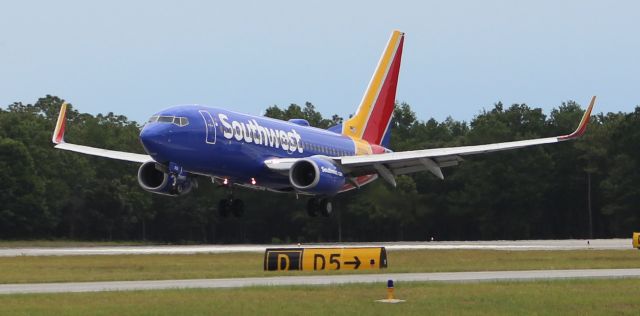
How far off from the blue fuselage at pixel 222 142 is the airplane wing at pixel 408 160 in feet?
3.19

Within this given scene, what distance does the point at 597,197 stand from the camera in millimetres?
122062

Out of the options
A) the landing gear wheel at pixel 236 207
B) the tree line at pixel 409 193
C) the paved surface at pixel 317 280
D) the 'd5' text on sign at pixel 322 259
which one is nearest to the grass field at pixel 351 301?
the paved surface at pixel 317 280

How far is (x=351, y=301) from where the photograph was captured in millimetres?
35125

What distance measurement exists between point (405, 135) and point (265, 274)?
9897 cm

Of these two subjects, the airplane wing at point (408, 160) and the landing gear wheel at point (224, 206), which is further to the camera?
the landing gear wheel at point (224, 206)

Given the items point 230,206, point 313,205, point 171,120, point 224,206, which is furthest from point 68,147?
point 313,205

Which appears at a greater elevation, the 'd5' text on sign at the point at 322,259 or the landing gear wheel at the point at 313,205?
the landing gear wheel at the point at 313,205

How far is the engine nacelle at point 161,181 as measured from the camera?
57.8 metres

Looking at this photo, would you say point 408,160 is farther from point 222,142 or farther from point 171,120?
point 171,120

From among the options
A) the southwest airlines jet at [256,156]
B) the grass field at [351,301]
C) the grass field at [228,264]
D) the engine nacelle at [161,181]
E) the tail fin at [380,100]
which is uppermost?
the tail fin at [380,100]

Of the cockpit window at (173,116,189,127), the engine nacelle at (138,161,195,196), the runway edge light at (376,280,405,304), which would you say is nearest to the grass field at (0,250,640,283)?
the engine nacelle at (138,161,195,196)

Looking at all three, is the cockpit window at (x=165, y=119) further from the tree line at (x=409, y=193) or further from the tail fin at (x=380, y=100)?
the tree line at (x=409, y=193)

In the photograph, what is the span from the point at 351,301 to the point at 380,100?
4250 centimetres

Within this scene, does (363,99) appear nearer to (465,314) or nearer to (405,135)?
(465,314)
